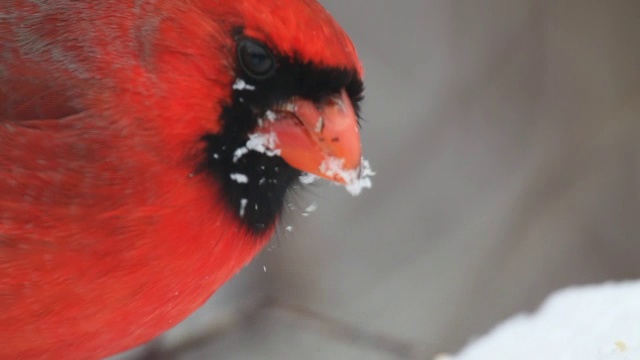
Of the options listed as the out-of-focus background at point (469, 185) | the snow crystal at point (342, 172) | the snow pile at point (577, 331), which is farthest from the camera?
the out-of-focus background at point (469, 185)

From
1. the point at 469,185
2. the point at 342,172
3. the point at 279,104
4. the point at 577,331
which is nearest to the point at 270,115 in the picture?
the point at 279,104

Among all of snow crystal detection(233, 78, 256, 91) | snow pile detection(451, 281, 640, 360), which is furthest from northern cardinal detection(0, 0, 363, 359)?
snow pile detection(451, 281, 640, 360)

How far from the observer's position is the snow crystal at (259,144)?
1.05 m

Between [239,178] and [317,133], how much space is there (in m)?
0.11

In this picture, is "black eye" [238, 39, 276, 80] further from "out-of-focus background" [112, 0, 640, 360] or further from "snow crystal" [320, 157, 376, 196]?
"out-of-focus background" [112, 0, 640, 360]

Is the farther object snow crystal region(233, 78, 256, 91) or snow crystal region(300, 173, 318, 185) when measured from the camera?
snow crystal region(300, 173, 318, 185)

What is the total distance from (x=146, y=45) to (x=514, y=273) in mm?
2049

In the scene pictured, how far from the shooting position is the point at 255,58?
986mm

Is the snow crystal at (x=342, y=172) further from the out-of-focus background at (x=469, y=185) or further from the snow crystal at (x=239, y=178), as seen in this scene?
the out-of-focus background at (x=469, y=185)

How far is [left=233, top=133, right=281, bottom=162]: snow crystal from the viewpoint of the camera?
105cm

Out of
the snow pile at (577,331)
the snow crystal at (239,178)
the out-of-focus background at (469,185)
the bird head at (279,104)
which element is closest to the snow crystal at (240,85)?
the bird head at (279,104)

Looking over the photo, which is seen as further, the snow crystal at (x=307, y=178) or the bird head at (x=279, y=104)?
the snow crystal at (x=307, y=178)

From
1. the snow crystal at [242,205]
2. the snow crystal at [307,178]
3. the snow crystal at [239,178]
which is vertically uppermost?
the snow crystal at [307,178]

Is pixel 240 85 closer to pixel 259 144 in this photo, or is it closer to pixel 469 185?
pixel 259 144
